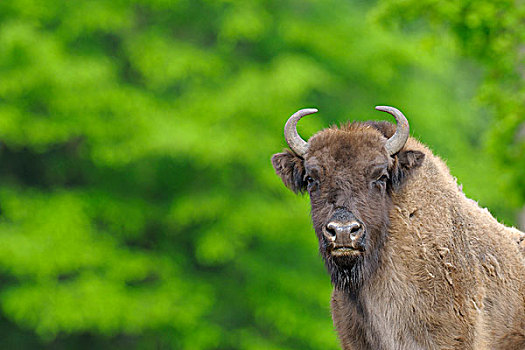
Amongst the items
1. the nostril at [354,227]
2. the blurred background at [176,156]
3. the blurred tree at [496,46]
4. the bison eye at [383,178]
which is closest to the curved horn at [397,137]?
the bison eye at [383,178]

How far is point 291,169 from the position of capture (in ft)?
25.2

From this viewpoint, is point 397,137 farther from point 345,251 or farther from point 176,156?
point 176,156

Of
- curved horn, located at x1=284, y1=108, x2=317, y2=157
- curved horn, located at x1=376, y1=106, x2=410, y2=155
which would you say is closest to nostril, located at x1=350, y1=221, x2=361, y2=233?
curved horn, located at x1=376, y1=106, x2=410, y2=155

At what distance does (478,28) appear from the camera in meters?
11.2

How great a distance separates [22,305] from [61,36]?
5.12 metres

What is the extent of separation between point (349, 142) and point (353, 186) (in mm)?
395

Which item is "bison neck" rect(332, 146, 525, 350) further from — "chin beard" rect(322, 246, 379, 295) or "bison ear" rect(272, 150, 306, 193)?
"bison ear" rect(272, 150, 306, 193)

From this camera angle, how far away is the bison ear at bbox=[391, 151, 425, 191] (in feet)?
23.7

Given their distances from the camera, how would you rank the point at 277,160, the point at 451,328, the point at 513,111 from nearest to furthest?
1. the point at 451,328
2. the point at 277,160
3. the point at 513,111

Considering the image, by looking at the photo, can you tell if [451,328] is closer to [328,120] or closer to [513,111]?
[513,111]

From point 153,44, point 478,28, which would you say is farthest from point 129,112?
point 478,28

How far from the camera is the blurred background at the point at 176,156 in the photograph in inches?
644

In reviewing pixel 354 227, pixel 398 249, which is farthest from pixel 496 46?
pixel 354 227

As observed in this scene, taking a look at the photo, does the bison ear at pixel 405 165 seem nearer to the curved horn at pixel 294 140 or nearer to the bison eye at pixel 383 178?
the bison eye at pixel 383 178
